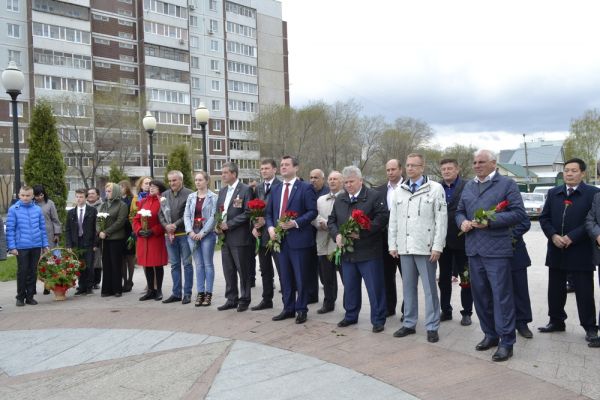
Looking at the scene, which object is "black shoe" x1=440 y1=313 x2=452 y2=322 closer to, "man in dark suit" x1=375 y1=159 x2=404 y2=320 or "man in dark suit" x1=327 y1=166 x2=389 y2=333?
"man in dark suit" x1=375 y1=159 x2=404 y2=320

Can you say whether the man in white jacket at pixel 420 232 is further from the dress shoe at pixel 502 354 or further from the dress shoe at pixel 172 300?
the dress shoe at pixel 172 300

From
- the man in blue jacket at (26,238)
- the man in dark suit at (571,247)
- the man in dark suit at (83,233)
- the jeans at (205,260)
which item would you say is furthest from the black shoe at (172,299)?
the man in dark suit at (571,247)

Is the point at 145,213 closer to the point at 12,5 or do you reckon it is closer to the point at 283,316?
the point at 283,316

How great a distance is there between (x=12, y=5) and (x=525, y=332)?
5849 cm

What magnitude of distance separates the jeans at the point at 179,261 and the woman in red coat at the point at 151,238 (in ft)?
0.69

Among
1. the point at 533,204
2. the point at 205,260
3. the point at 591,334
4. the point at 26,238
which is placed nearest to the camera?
the point at 591,334

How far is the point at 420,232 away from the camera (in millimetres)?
6094

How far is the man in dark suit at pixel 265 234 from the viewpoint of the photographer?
7.62 meters

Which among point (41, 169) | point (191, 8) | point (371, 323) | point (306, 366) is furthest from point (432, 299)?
point (191, 8)

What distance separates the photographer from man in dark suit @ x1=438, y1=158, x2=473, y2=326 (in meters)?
6.70

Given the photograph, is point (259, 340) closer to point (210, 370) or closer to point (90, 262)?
point (210, 370)

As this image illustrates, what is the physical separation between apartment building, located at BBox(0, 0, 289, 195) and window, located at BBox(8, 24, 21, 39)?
0.32ft

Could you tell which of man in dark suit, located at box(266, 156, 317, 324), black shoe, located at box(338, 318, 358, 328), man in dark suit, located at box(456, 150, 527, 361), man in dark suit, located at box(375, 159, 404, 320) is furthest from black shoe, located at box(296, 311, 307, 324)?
man in dark suit, located at box(456, 150, 527, 361)

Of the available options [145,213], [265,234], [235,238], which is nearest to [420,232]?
[265,234]
